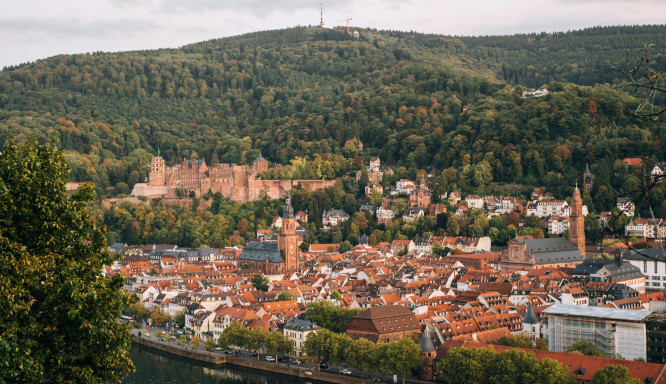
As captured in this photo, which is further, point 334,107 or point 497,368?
point 334,107

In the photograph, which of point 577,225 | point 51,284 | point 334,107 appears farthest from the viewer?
point 334,107

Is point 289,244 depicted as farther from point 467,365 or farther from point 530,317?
point 467,365

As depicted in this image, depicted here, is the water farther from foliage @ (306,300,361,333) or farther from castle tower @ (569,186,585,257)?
castle tower @ (569,186,585,257)

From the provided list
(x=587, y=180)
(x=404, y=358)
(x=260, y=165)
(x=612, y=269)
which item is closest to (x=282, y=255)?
(x=612, y=269)

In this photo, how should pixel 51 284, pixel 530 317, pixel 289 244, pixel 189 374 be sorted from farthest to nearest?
pixel 289 244 < pixel 530 317 < pixel 189 374 < pixel 51 284

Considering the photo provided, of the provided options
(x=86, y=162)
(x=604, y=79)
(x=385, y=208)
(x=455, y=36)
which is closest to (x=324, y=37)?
(x=455, y=36)

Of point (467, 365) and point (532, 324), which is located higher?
point (467, 365)
